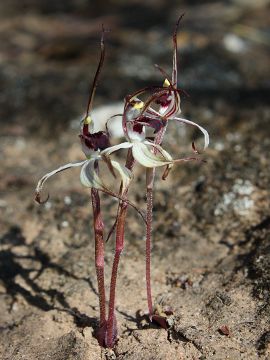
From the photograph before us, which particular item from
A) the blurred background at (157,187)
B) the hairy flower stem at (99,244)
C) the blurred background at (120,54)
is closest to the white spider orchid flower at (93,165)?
the hairy flower stem at (99,244)

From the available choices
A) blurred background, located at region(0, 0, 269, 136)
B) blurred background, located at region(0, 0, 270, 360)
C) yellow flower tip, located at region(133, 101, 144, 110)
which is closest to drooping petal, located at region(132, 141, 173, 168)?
yellow flower tip, located at region(133, 101, 144, 110)

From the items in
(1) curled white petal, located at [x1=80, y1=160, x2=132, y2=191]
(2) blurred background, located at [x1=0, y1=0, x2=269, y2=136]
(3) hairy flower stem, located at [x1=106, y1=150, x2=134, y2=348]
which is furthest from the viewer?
(2) blurred background, located at [x1=0, y1=0, x2=269, y2=136]

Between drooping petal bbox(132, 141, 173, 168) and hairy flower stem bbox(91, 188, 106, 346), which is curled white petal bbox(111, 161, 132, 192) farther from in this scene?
hairy flower stem bbox(91, 188, 106, 346)

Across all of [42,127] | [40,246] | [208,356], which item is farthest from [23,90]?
[208,356]

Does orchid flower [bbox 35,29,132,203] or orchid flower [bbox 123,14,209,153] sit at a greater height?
orchid flower [bbox 123,14,209,153]

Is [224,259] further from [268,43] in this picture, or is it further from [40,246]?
[268,43]

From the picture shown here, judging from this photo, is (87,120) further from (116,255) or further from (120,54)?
(120,54)
